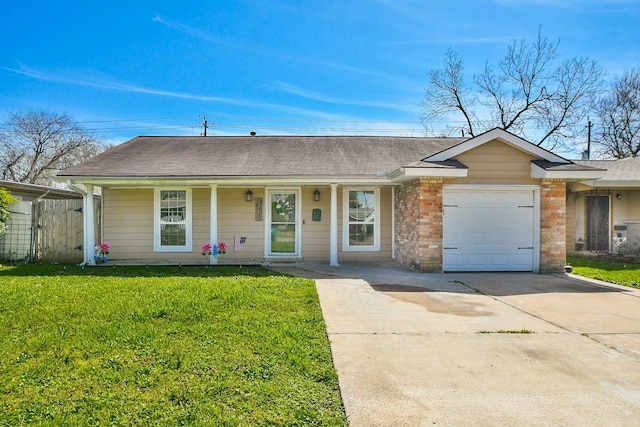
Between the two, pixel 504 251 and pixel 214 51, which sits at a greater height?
pixel 214 51

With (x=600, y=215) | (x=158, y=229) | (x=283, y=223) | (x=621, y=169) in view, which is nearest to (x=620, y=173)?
(x=621, y=169)

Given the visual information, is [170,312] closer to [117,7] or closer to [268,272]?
[268,272]

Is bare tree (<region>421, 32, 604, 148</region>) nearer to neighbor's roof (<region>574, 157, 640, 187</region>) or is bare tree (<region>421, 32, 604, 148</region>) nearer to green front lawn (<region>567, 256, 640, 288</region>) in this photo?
neighbor's roof (<region>574, 157, 640, 187</region>)

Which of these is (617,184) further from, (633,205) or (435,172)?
(435,172)

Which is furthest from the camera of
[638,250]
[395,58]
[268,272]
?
[395,58]

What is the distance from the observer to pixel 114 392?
3.05m

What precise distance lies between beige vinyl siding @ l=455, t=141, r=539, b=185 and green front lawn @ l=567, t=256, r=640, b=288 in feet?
8.44

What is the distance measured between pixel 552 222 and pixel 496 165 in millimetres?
1854

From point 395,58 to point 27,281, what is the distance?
1308 cm

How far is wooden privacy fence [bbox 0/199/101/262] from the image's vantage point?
11.8 metres

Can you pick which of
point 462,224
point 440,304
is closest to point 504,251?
point 462,224

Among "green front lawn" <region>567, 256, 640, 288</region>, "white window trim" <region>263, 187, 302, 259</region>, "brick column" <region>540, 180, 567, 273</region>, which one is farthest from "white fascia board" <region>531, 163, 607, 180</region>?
"white window trim" <region>263, 187, 302, 259</region>

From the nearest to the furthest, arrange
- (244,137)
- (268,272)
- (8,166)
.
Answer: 1. (268,272)
2. (244,137)
3. (8,166)

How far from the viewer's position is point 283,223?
11.4 meters
